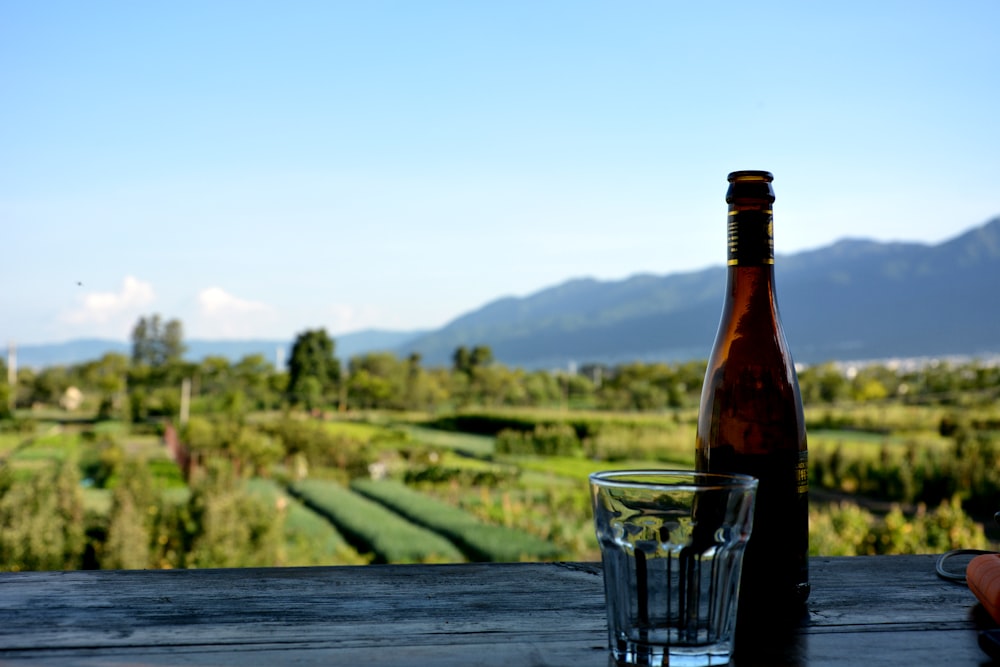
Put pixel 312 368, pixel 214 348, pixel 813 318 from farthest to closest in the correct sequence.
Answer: pixel 813 318 → pixel 214 348 → pixel 312 368

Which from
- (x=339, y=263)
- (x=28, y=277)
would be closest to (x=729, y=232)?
(x=28, y=277)

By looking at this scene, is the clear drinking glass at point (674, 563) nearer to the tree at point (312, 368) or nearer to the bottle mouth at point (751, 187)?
the bottle mouth at point (751, 187)

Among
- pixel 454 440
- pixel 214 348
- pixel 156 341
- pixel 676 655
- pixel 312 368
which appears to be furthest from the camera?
pixel 214 348

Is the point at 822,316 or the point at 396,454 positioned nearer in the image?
the point at 396,454

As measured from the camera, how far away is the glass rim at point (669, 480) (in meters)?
0.47

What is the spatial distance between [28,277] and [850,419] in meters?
16.4

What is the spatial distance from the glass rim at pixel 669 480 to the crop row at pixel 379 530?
6.01 meters

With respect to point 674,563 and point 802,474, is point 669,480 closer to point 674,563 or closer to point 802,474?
point 674,563

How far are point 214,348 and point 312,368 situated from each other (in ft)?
41.9

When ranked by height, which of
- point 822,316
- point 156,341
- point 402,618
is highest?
point 822,316

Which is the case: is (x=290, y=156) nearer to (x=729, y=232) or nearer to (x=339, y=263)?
(x=339, y=263)

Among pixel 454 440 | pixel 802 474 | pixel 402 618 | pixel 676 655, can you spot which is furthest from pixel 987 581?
pixel 454 440

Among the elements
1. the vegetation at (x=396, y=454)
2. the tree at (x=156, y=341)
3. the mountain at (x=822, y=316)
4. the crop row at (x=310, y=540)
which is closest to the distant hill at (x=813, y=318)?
the mountain at (x=822, y=316)

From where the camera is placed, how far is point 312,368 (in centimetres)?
1207
